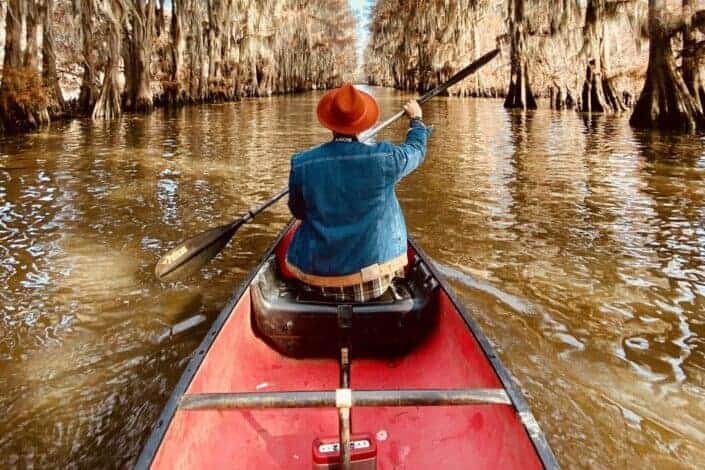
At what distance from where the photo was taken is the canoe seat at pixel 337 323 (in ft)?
12.3

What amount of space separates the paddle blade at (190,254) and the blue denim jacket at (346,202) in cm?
148

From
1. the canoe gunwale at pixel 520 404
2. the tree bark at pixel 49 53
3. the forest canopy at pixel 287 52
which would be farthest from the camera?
the tree bark at pixel 49 53

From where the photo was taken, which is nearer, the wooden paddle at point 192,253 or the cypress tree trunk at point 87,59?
the wooden paddle at point 192,253

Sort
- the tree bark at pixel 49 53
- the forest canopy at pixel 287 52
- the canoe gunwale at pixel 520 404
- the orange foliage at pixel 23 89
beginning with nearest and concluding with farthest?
the canoe gunwale at pixel 520 404 < the orange foliage at pixel 23 89 < the forest canopy at pixel 287 52 < the tree bark at pixel 49 53

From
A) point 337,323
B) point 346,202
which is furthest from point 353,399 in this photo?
point 346,202

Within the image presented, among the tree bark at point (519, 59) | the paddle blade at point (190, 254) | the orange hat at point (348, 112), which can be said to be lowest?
the paddle blade at point (190, 254)

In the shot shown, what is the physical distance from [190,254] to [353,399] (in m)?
2.81

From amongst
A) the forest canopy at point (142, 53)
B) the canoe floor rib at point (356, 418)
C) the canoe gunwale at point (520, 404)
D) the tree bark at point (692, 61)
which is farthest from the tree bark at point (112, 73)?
the canoe gunwale at point (520, 404)

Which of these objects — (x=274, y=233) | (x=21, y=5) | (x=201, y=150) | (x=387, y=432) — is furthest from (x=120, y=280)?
(x=21, y=5)

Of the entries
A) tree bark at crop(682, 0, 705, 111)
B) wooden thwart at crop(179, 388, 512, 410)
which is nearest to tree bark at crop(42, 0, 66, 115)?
tree bark at crop(682, 0, 705, 111)

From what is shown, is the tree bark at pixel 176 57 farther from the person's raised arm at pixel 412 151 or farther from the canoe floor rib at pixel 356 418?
the canoe floor rib at pixel 356 418

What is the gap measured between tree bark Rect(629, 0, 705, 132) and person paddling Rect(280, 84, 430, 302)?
1632cm

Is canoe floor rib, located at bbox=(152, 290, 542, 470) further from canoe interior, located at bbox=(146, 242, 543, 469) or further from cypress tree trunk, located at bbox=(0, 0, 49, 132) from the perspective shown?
cypress tree trunk, located at bbox=(0, 0, 49, 132)

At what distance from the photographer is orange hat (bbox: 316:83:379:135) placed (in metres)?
3.38
